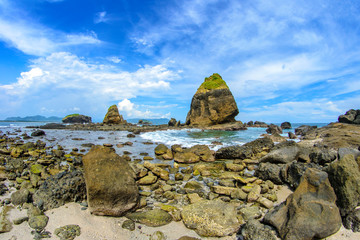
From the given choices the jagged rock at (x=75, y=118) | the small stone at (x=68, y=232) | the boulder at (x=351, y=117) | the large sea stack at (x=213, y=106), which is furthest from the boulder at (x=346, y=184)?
the jagged rock at (x=75, y=118)

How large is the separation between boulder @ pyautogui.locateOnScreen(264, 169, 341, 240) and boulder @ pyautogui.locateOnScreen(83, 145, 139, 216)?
11.0ft

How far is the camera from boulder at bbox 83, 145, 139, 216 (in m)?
4.68

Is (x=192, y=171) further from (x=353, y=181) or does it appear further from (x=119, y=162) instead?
(x=353, y=181)

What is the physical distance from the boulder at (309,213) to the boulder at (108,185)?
3352mm

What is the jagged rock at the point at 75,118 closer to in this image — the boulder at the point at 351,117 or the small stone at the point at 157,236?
the boulder at the point at 351,117

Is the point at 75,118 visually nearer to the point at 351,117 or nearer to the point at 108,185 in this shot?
the point at 108,185

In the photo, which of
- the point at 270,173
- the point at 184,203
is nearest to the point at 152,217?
the point at 184,203

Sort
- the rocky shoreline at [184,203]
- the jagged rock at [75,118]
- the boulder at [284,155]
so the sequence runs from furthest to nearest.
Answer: the jagged rock at [75,118] < the boulder at [284,155] < the rocky shoreline at [184,203]

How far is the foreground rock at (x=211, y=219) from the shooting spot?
407cm

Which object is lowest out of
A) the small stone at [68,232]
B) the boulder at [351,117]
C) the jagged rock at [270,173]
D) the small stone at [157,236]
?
the small stone at [157,236]

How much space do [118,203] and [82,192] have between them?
4.95ft

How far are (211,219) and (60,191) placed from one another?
13.5 ft

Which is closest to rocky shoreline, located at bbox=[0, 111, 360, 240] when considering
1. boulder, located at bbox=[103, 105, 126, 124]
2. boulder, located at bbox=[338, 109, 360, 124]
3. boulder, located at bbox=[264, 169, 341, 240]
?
boulder, located at bbox=[264, 169, 341, 240]

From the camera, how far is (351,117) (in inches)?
1436
